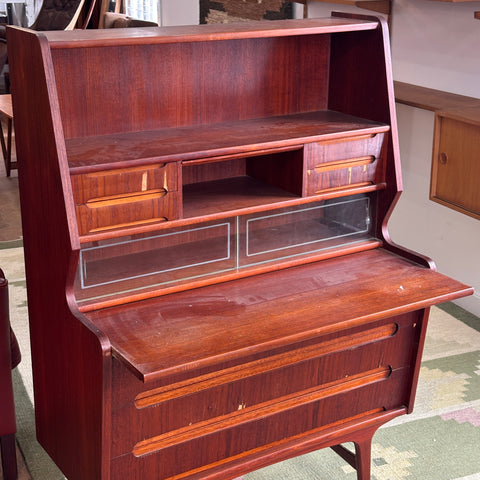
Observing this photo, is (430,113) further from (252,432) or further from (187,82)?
(252,432)

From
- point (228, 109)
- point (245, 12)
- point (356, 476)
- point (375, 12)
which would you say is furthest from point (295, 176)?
point (245, 12)

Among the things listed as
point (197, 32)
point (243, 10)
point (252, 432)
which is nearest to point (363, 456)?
point (252, 432)

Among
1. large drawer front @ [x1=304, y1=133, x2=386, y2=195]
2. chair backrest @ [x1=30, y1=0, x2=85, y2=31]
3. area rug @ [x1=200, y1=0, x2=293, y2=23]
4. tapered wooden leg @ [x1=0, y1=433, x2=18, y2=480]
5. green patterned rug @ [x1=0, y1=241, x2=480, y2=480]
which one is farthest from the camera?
chair backrest @ [x1=30, y1=0, x2=85, y2=31]

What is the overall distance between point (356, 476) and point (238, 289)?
0.90 meters

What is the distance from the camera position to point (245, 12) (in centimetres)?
541

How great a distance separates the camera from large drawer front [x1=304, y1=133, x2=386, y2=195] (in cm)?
209

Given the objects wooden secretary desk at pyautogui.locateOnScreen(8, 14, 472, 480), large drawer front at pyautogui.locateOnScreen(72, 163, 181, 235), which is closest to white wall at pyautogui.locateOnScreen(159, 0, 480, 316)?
wooden secretary desk at pyautogui.locateOnScreen(8, 14, 472, 480)

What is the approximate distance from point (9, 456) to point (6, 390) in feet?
0.89

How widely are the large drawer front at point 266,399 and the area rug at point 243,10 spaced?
320 cm

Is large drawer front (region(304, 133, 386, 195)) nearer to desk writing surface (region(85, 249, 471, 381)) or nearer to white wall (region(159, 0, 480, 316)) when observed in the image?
desk writing surface (region(85, 249, 471, 381))

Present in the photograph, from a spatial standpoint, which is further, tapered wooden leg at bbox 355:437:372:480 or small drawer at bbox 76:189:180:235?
tapered wooden leg at bbox 355:437:372:480

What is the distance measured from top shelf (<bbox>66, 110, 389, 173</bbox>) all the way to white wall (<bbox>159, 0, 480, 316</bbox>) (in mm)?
1406

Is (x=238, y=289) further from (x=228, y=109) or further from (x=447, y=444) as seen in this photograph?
(x=447, y=444)

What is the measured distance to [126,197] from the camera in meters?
1.84
